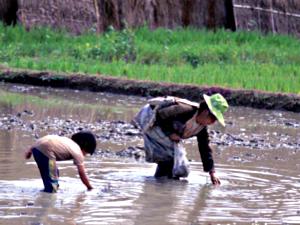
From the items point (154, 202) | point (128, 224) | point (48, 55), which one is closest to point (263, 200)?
point (154, 202)

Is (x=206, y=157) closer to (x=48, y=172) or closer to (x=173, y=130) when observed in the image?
(x=173, y=130)

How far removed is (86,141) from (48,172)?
376mm

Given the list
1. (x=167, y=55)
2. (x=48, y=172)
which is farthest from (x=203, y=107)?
(x=167, y=55)

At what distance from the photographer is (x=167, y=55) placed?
678 inches

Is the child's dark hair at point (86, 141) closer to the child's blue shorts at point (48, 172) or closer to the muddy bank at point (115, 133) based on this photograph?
the child's blue shorts at point (48, 172)

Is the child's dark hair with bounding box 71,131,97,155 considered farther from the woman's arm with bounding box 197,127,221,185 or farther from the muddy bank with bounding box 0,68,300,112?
the muddy bank with bounding box 0,68,300,112

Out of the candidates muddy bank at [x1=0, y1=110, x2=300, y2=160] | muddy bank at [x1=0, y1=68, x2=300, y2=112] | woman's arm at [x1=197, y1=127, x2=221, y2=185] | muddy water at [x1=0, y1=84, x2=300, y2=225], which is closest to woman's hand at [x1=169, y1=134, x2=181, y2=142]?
woman's arm at [x1=197, y1=127, x2=221, y2=185]

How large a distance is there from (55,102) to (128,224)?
681 cm

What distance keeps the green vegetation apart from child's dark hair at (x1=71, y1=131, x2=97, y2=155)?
6.78m

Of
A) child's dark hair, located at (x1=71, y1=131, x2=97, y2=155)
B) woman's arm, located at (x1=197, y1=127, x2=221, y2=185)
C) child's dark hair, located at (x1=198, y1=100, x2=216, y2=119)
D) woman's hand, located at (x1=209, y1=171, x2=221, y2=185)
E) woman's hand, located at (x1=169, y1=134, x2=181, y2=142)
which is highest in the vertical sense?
child's dark hair, located at (x1=198, y1=100, x2=216, y2=119)

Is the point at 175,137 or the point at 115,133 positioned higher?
the point at 175,137

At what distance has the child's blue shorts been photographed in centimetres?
775

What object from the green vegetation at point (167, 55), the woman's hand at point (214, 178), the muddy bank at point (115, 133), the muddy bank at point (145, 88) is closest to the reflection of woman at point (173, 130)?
the woman's hand at point (214, 178)

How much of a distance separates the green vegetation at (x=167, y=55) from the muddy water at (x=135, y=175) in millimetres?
1419
